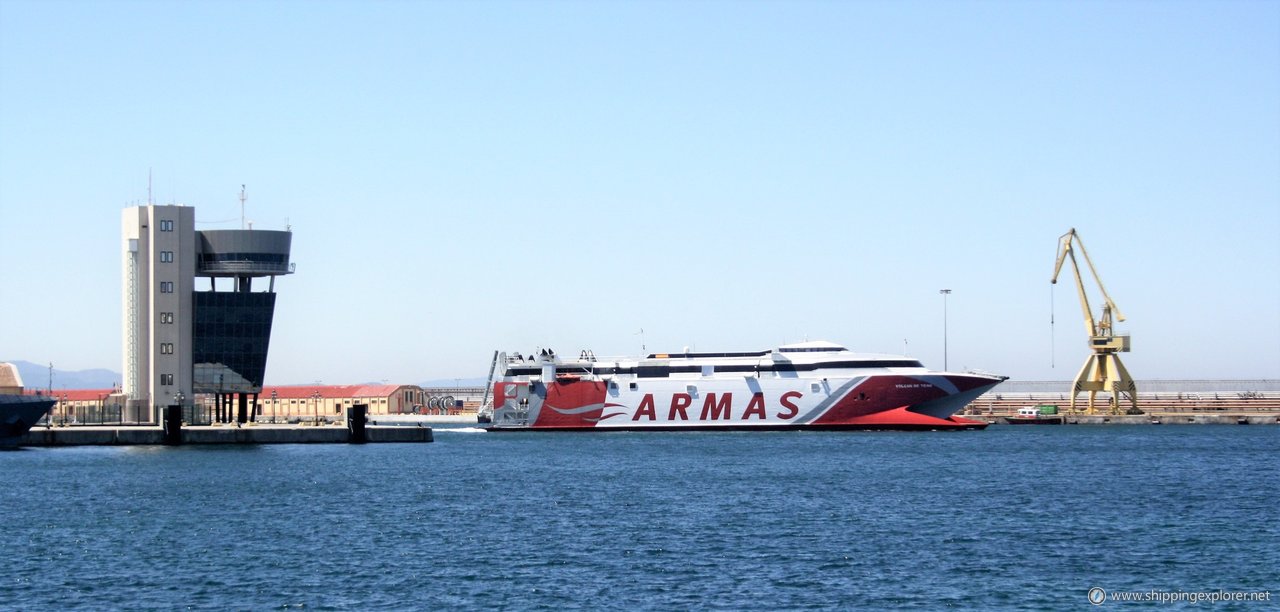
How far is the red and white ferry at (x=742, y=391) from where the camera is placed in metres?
95.2

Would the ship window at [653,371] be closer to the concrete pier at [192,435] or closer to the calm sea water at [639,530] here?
the concrete pier at [192,435]

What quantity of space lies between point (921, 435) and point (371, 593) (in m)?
66.6

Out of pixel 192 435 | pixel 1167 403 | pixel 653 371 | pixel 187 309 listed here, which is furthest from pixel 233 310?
pixel 1167 403

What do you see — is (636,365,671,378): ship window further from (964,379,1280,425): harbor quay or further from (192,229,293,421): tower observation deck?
(964,379,1280,425): harbor quay

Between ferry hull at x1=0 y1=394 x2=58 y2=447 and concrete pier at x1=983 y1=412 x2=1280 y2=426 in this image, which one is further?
concrete pier at x1=983 y1=412 x2=1280 y2=426

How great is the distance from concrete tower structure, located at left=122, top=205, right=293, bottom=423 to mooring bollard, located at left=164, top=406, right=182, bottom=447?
25.2ft

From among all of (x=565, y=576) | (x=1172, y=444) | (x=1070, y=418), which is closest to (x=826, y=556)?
(x=565, y=576)

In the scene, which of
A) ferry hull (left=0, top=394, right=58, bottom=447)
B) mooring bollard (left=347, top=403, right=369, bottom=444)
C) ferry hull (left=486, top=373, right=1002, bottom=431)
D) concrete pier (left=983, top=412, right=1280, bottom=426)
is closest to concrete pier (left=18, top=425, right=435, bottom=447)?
mooring bollard (left=347, top=403, right=369, bottom=444)

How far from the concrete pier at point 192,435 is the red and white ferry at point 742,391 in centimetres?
1792

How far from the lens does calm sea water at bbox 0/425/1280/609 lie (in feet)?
102

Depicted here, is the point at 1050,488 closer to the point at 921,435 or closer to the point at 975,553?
the point at 975,553

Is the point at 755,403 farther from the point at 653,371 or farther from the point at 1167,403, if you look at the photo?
the point at 1167,403

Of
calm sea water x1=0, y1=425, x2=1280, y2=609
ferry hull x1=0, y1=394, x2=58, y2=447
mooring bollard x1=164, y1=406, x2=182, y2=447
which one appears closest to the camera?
calm sea water x1=0, y1=425, x2=1280, y2=609

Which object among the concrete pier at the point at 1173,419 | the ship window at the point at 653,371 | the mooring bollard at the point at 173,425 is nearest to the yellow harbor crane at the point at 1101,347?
the concrete pier at the point at 1173,419
